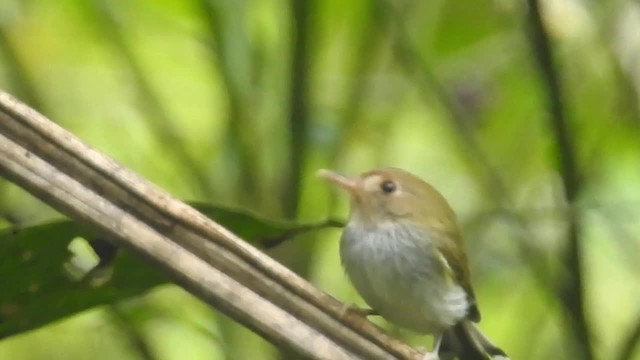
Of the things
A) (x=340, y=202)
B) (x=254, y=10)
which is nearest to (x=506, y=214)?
(x=340, y=202)

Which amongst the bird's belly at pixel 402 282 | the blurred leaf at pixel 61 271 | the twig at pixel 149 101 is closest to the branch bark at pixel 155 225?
the blurred leaf at pixel 61 271

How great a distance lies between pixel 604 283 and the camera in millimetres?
1845

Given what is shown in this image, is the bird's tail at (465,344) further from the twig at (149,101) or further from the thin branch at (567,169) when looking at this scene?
the twig at (149,101)

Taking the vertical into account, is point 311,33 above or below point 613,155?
above

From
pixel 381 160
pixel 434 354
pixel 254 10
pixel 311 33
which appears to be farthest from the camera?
pixel 381 160

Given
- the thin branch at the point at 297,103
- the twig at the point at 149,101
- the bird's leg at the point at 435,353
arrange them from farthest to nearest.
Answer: the twig at the point at 149,101 < the thin branch at the point at 297,103 < the bird's leg at the point at 435,353

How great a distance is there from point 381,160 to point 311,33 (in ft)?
1.51

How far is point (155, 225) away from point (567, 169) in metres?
0.68

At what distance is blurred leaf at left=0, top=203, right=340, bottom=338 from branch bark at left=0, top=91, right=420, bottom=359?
12 centimetres

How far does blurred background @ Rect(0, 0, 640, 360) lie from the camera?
1.43 m

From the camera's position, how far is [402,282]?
1.10 m

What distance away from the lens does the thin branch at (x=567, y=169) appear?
1.19 metres

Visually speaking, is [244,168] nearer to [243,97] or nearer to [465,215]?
[243,97]

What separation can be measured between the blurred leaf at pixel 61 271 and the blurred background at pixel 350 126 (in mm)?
467
